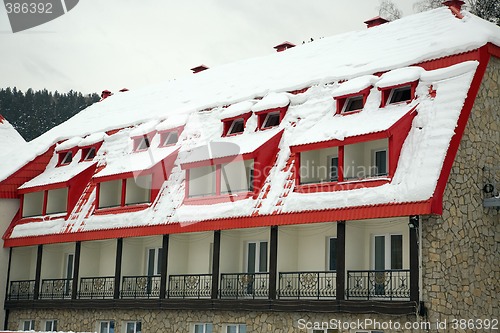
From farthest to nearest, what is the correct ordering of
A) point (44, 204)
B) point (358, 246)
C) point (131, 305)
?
point (44, 204) → point (131, 305) → point (358, 246)

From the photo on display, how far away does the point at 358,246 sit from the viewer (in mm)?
25938

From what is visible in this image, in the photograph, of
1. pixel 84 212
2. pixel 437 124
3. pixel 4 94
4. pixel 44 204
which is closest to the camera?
pixel 437 124

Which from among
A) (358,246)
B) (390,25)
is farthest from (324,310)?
(390,25)

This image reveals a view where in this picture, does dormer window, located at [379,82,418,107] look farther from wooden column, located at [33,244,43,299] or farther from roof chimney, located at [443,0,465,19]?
wooden column, located at [33,244,43,299]

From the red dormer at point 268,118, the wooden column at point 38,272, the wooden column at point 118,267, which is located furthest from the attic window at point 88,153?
the red dormer at point 268,118

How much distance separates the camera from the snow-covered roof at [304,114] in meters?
24.3

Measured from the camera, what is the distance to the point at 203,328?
2895 cm

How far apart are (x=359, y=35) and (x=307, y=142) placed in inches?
330

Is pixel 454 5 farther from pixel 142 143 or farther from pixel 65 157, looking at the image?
pixel 65 157

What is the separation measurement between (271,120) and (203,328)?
773cm

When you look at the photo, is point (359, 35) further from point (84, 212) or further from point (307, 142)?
point (84, 212)

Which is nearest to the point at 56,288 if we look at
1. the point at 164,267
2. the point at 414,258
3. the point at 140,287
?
the point at 140,287

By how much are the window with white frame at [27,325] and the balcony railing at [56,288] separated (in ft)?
4.10

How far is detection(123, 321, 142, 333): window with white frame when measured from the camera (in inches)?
1231
